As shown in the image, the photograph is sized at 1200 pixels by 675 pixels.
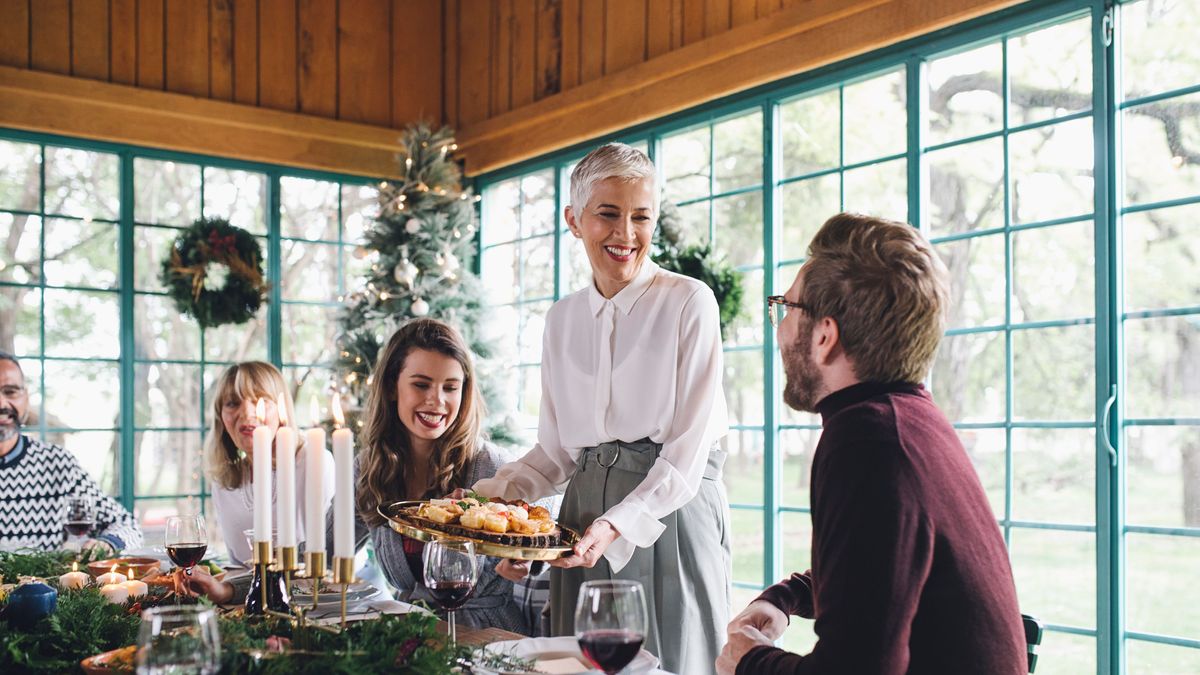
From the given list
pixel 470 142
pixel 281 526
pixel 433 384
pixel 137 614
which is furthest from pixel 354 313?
pixel 281 526

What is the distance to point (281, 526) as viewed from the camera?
151cm

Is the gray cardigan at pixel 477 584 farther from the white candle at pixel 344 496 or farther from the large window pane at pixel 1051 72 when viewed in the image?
the large window pane at pixel 1051 72

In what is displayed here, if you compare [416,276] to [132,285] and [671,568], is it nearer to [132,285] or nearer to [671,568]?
[132,285]

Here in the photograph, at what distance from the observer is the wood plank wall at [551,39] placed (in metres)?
4.54

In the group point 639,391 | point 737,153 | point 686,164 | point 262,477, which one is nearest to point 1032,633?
point 639,391

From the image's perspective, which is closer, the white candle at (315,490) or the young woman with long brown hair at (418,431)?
the white candle at (315,490)

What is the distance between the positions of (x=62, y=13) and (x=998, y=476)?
14.7ft

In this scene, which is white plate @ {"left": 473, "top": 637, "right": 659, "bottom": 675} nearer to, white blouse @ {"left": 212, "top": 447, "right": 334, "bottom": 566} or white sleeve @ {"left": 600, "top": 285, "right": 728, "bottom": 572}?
white sleeve @ {"left": 600, "top": 285, "right": 728, "bottom": 572}

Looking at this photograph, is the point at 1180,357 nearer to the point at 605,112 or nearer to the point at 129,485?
the point at 605,112

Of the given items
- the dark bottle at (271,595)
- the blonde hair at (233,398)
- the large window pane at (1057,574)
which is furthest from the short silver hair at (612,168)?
the large window pane at (1057,574)

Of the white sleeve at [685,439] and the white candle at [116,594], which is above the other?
the white sleeve at [685,439]

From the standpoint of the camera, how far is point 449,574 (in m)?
1.77

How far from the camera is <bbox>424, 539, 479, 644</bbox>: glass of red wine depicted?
1765 millimetres

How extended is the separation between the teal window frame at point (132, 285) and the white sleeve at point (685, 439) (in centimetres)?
338
